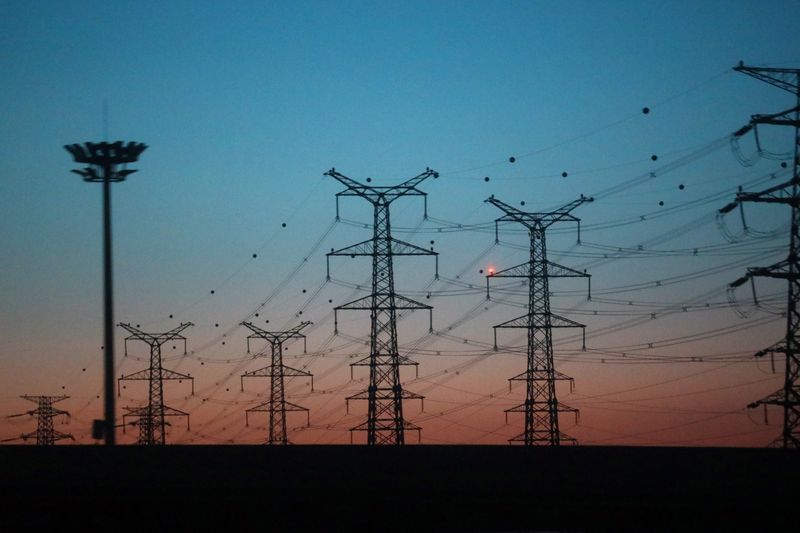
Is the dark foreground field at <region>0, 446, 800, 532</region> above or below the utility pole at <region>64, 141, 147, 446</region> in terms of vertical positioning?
below

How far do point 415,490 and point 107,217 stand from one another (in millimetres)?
13071

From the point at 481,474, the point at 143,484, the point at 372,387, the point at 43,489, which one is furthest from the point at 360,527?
the point at 372,387

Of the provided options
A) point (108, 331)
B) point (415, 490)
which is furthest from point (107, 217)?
point (415, 490)

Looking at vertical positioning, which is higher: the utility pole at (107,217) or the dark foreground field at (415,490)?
the utility pole at (107,217)

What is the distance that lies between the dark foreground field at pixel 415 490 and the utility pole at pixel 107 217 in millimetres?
1220

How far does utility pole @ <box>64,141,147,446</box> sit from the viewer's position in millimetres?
30578

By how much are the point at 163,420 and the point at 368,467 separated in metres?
41.1

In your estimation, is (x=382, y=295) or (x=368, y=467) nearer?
(x=368, y=467)

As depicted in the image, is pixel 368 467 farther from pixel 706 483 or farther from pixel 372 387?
pixel 372 387

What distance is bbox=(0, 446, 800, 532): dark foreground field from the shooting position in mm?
23703

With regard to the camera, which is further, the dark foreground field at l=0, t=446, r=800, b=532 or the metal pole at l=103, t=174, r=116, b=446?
the metal pole at l=103, t=174, r=116, b=446

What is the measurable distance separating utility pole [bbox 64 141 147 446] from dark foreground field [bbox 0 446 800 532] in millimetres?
1220

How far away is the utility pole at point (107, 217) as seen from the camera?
3058cm

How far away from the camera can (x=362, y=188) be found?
48656 millimetres
